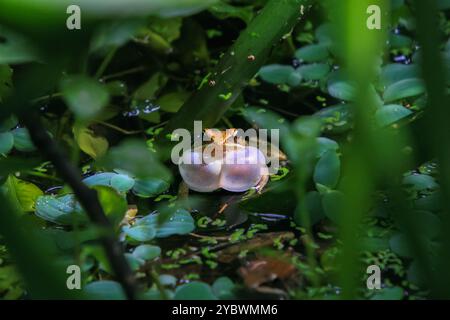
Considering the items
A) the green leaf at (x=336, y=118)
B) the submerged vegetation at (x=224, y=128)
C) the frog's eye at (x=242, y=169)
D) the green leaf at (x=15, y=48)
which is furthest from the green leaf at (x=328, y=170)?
the green leaf at (x=15, y=48)

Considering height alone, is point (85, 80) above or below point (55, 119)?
below

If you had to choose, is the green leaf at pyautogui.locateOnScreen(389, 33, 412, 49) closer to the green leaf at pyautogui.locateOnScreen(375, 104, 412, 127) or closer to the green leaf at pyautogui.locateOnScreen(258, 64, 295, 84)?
the green leaf at pyautogui.locateOnScreen(258, 64, 295, 84)

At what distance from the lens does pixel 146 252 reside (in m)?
1.03

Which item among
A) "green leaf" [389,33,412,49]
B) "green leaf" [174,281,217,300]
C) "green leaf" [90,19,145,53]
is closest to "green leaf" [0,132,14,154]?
"green leaf" [174,281,217,300]

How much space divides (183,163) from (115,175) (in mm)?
112

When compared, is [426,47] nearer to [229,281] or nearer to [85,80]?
[85,80]

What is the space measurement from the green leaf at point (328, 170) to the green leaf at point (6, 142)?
53 centimetres

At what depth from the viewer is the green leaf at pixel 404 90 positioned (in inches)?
53.1

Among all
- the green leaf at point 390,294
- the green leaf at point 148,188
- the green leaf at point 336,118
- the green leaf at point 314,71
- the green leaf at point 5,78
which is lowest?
the green leaf at point 390,294

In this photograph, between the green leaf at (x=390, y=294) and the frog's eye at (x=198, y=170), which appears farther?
the frog's eye at (x=198, y=170)

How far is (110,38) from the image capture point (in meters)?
0.56

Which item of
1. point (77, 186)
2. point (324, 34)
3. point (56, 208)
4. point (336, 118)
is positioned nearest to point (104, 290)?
point (56, 208)

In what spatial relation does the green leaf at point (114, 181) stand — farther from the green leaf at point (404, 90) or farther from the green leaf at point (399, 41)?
the green leaf at point (399, 41)
